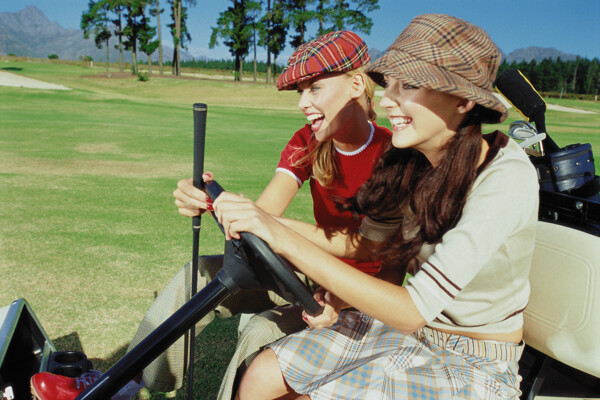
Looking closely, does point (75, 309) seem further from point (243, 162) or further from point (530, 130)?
point (243, 162)

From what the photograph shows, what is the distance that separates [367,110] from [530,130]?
0.77 metres

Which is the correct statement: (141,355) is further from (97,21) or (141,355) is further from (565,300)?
(97,21)

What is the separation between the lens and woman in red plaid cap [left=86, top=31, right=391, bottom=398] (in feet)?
6.45

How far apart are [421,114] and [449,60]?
0.57 feet

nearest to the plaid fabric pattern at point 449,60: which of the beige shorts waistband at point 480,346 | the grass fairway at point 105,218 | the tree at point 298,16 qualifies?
the beige shorts waistband at point 480,346

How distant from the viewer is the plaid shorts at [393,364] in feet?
4.56

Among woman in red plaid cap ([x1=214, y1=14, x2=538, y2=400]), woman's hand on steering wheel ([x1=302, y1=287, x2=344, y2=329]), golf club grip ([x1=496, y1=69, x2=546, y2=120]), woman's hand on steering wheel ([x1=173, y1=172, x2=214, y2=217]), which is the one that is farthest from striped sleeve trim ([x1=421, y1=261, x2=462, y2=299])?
golf club grip ([x1=496, y1=69, x2=546, y2=120])

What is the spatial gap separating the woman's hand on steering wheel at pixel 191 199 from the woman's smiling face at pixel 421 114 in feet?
2.09

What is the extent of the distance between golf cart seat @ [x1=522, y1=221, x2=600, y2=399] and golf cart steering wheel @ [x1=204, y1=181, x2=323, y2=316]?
80cm

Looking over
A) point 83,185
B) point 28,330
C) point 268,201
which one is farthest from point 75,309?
point 83,185

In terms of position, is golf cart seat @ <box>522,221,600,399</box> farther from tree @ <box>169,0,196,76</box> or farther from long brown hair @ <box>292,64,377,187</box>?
tree @ <box>169,0,196,76</box>

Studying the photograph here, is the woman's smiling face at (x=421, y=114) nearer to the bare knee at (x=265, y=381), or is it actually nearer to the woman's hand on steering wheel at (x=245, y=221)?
the woman's hand on steering wheel at (x=245, y=221)

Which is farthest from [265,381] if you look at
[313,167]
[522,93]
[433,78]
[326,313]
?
[522,93]

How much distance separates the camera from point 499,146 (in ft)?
5.16
